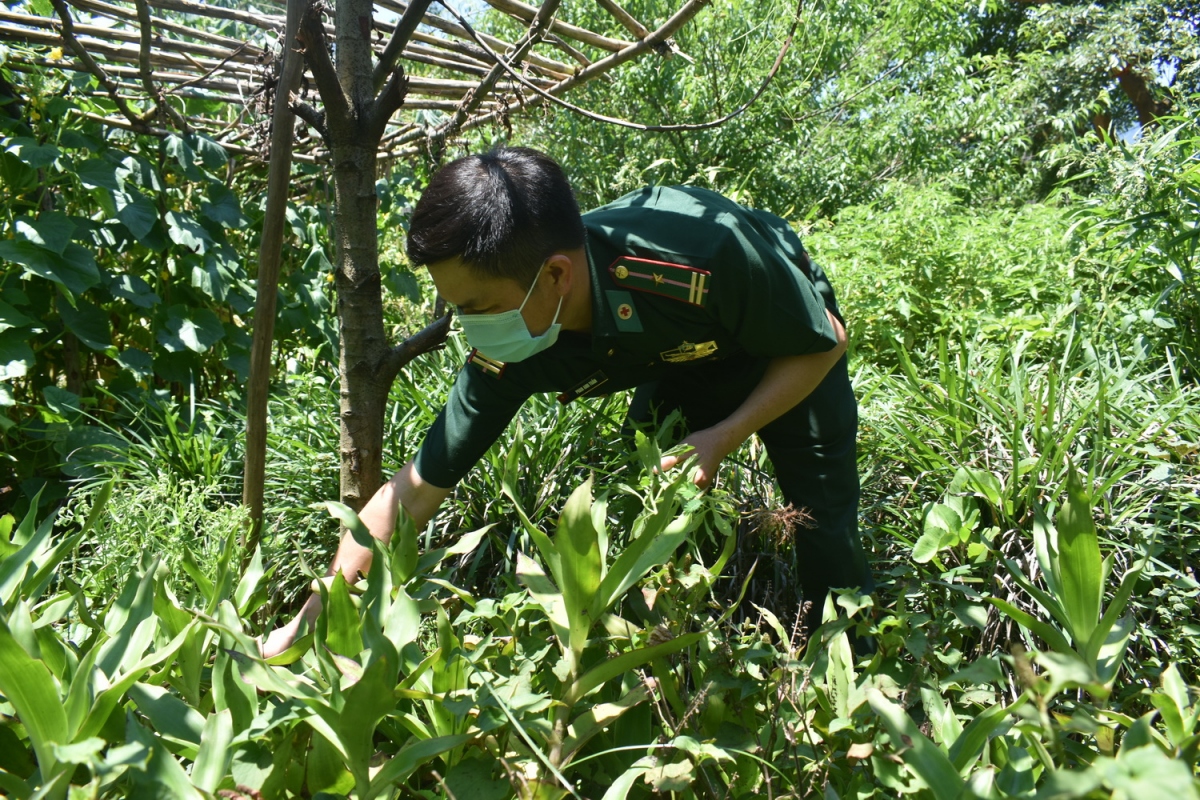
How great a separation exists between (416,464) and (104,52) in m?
2.33

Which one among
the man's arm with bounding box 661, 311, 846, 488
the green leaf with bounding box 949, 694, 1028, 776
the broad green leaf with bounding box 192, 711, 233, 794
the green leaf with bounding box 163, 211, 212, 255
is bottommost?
the green leaf with bounding box 949, 694, 1028, 776

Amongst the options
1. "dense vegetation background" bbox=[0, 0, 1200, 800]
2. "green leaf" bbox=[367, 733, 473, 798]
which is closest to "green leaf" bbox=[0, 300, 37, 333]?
"dense vegetation background" bbox=[0, 0, 1200, 800]

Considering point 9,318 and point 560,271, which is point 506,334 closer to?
point 560,271

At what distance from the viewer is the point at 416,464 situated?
188 cm

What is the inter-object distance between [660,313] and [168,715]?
1.18 m

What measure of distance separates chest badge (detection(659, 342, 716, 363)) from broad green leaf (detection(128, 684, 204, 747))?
1.20 m

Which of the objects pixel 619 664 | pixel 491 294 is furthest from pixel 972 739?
Answer: pixel 491 294

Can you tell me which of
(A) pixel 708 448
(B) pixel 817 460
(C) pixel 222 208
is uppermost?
(C) pixel 222 208

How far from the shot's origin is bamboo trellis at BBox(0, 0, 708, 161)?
2.28 metres

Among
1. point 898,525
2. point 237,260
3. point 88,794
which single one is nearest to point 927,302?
point 898,525

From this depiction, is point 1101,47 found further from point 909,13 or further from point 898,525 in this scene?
point 898,525

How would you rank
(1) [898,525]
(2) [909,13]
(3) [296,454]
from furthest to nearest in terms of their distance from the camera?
(2) [909,13]
(3) [296,454]
(1) [898,525]

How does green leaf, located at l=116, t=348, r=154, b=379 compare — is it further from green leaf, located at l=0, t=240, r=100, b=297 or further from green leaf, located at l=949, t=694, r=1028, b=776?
green leaf, located at l=949, t=694, r=1028, b=776

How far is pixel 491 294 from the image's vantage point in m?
1.74
